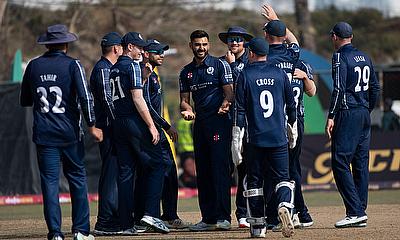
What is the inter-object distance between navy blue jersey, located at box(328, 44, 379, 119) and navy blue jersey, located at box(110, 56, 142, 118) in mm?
2600

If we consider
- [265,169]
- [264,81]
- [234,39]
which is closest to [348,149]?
[265,169]

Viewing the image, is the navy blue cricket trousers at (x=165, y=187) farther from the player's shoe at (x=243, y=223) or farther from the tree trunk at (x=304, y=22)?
the tree trunk at (x=304, y=22)

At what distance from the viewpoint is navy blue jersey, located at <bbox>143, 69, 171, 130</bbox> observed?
14.0 metres

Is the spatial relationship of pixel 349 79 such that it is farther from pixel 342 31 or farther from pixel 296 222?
pixel 296 222

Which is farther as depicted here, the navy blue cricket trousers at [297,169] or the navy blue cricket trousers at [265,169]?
the navy blue cricket trousers at [297,169]

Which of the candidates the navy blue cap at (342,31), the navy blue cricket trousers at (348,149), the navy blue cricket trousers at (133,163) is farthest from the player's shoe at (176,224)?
the navy blue cap at (342,31)

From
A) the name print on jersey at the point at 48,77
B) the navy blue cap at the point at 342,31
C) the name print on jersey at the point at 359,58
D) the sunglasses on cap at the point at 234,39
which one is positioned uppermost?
the navy blue cap at the point at 342,31

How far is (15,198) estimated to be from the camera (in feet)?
A: 72.2

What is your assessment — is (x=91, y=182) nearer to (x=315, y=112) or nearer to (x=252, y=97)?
(x=315, y=112)

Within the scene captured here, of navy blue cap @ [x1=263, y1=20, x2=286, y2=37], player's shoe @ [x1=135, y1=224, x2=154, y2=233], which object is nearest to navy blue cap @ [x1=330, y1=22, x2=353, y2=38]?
navy blue cap @ [x1=263, y1=20, x2=286, y2=37]

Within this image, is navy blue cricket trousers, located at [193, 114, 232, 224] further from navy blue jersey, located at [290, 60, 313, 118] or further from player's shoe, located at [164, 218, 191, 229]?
navy blue jersey, located at [290, 60, 313, 118]

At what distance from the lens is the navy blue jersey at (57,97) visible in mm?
12055

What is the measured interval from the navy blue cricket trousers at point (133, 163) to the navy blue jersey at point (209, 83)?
2.90 ft

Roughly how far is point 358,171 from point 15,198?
9.78 m
